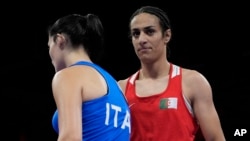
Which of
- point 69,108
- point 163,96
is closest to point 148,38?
point 163,96

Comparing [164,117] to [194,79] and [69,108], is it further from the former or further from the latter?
[69,108]

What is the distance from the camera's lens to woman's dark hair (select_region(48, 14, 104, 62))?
168 centimetres

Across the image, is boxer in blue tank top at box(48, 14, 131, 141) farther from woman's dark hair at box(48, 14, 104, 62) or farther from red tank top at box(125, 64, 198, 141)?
red tank top at box(125, 64, 198, 141)

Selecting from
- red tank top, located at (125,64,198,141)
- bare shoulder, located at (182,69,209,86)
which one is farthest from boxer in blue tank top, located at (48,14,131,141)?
bare shoulder, located at (182,69,209,86)

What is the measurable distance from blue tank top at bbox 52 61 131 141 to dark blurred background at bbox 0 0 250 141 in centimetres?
350

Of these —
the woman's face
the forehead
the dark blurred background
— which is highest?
the forehead

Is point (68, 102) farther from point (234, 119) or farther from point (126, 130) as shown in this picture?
point (234, 119)

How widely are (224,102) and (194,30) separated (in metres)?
1.07

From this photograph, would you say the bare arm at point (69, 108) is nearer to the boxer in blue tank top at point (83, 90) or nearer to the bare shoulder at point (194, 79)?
the boxer in blue tank top at point (83, 90)

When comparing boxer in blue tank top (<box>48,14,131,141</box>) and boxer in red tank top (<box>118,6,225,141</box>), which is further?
boxer in red tank top (<box>118,6,225,141</box>)

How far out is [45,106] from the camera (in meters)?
Answer: 6.60

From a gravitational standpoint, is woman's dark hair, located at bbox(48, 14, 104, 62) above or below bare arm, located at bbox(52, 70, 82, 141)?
above

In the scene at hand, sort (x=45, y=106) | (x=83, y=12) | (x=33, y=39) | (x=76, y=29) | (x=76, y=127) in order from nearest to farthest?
(x=76, y=127) → (x=76, y=29) → (x=83, y=12) → (x=33, y=39) → (x=45, y=106)

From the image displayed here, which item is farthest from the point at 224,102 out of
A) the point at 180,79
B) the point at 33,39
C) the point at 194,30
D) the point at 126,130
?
the point at 126,130
